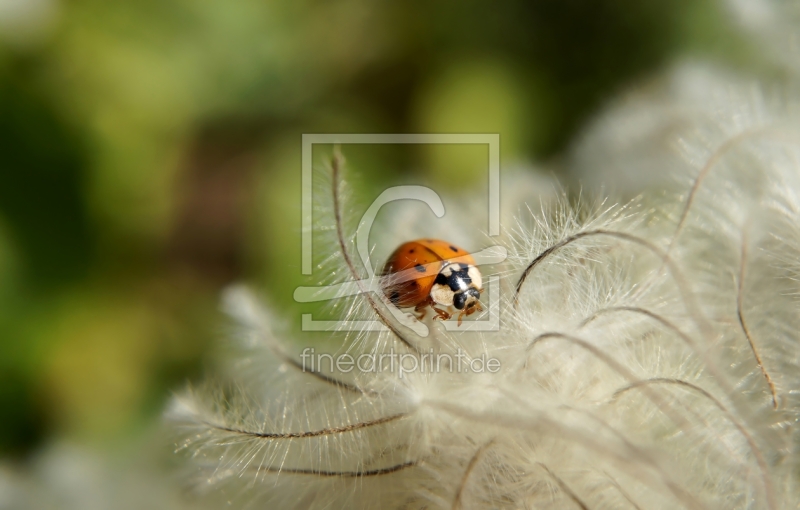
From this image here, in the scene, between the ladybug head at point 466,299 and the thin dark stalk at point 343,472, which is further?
the ladybug head at point 466,299

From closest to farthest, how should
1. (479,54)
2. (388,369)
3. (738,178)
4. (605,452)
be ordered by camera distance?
(605,452) < (388,369) < (738,178) < (479,54)

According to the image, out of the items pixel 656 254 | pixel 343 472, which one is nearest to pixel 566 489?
pixel 343 472

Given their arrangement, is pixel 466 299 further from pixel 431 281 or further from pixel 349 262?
pixel 349 262

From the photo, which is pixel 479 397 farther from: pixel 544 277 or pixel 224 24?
pixel 224 24

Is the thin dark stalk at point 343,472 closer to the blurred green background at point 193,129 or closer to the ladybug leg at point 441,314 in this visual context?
the ladybug leg at point 441,314

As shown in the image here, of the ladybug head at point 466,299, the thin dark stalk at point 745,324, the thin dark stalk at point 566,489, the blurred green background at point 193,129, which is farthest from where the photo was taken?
the blurred green background at point 193,129

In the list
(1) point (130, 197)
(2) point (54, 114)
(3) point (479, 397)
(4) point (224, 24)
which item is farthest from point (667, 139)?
(2) point (54, 114)

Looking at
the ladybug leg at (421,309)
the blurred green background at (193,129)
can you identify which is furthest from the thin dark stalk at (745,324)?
the blurred green background at (193,129)
